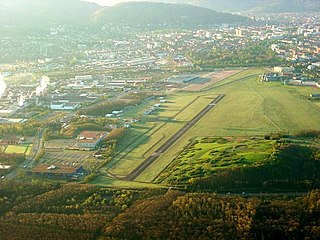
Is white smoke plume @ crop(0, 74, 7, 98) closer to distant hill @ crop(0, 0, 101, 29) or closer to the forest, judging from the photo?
the forest

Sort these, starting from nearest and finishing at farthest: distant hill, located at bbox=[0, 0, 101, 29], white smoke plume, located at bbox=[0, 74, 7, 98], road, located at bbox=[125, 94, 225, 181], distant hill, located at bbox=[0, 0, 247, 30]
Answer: road, located at bbox=[125, 94, 225, 181]
white smoke plume, located at bbox=[0, 74, 7, 98]
distant hill, located at bbox=[0, 0, 101, 29]
distant hill, located at bbox=[0, 0, 247, 30]

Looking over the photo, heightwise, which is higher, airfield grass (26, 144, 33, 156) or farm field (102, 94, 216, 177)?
farm field (102, 94, 216, 177)

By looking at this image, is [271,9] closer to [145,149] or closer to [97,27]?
[97,27]

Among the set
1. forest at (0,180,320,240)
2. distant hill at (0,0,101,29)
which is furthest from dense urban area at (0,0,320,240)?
distant hill at (0,0,101,29)

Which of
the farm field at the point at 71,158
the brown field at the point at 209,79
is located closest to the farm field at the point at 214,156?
the farm field at the point at 71,158

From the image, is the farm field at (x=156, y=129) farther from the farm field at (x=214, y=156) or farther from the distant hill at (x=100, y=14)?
the distant hill at (x=100, y=14)

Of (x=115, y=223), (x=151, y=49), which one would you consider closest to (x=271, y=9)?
(x=151, y=49)

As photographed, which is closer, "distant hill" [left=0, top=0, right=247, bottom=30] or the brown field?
the brown field
